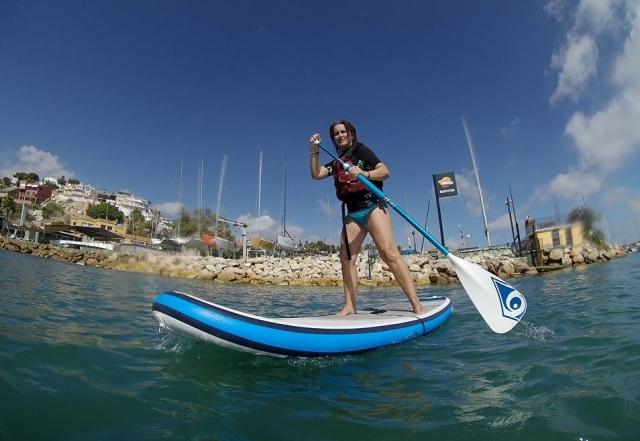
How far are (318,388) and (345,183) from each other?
104 inches

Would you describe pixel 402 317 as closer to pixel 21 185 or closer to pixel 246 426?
pixel 246 426

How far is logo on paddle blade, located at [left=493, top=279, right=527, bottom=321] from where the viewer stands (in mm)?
3699

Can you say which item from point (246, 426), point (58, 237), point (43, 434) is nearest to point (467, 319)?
point (246, 426)

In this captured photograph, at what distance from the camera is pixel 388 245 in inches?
163

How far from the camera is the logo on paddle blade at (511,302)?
370cm

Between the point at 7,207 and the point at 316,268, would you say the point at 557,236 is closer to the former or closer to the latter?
the point at 316,268

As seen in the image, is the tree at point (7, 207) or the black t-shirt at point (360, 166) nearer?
the black t-shirt at point (360, 166)

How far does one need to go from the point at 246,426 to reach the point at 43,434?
871mm

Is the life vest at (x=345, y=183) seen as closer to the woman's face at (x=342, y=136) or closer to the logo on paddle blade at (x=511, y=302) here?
the woman's face at (x=342, y=136)

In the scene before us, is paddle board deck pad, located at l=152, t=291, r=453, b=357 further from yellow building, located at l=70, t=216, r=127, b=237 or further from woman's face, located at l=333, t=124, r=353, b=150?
yellow building, located at l=70, t=216, r=127, b=237

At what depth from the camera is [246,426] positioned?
1723 millimetres

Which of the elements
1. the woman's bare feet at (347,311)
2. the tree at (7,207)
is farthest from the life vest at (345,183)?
the tree at (7,207)

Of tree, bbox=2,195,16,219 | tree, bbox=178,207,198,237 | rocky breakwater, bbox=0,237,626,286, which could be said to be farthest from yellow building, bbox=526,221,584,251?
tree, bbox=2,195,16,219

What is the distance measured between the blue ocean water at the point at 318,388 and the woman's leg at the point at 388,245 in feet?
2.51
